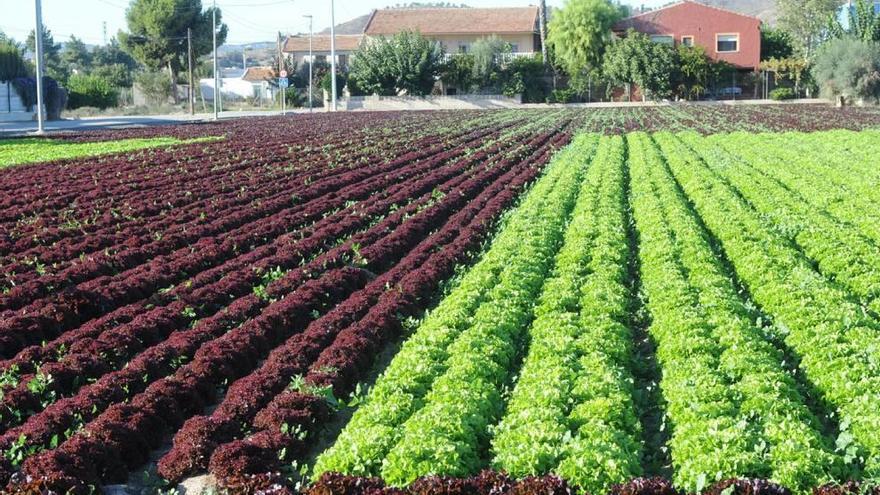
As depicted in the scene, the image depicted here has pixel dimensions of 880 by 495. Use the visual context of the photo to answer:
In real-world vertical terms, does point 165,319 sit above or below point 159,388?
above

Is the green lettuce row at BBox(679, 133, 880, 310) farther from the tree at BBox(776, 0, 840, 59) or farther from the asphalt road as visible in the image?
the tree at BBox(776, 0, 840, 59)

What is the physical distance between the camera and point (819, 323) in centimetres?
1153

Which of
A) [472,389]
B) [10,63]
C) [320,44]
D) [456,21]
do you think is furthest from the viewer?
[320,44]

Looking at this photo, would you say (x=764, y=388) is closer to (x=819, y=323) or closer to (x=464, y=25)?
(x=819, y=323)

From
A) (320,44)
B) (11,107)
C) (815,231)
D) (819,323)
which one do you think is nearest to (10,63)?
(11,107)

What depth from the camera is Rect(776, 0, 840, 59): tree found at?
102500 mm

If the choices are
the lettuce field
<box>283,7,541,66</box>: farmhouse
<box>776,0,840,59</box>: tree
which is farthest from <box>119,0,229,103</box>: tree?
the lettuce field

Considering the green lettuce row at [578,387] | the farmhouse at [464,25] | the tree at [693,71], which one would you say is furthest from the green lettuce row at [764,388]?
the farmhouse at [464,25]

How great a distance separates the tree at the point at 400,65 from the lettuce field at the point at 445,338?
63319mm

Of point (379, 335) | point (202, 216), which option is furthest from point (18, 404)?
point (202, 216)

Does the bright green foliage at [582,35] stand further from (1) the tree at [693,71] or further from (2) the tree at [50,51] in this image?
(2) the tree at [50,51]

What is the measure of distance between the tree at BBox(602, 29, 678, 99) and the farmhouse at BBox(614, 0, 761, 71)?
655cm

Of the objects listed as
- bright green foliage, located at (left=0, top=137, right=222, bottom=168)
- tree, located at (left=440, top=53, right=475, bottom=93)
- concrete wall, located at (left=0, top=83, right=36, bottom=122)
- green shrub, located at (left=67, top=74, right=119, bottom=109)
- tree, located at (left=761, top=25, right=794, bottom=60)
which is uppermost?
tree, located at (left=761, top=25, right=794, bottom=60)

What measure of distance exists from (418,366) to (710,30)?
83.9 metres
